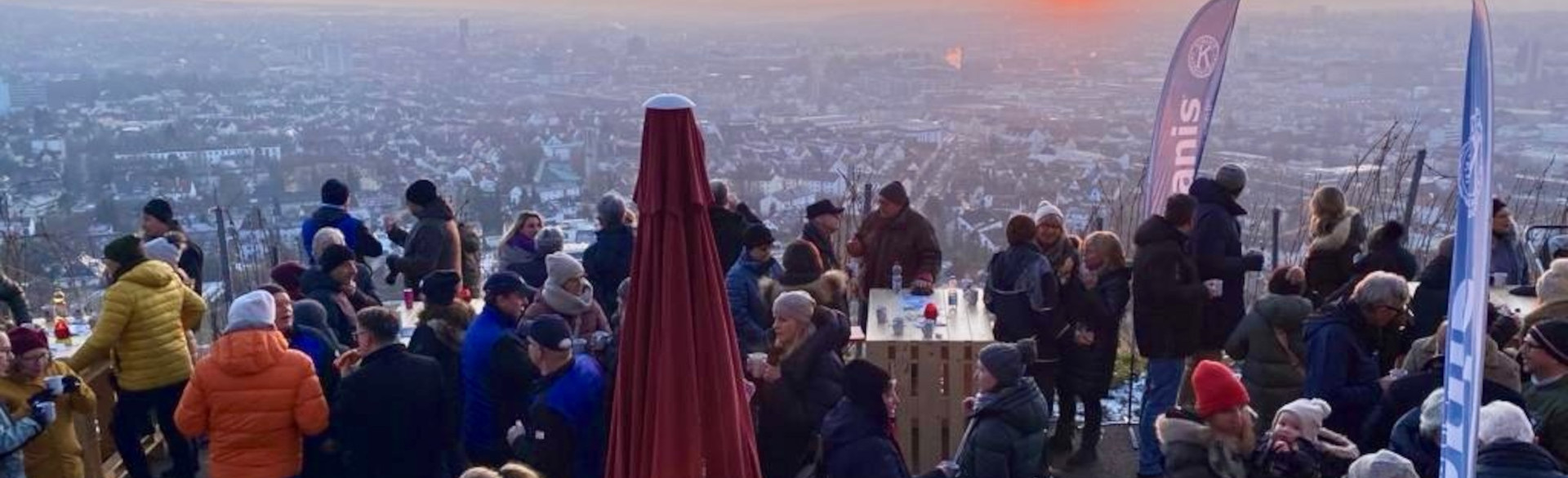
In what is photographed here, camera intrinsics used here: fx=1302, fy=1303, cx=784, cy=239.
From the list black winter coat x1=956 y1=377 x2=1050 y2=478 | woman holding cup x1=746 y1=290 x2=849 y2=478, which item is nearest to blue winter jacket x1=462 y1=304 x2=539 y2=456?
woman holding cup x1=746 y1=290 x2=849 y2=478

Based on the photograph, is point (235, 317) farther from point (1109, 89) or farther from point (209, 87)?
point (209, 87)

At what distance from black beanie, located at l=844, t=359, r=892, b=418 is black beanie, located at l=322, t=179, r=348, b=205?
4.77 metres

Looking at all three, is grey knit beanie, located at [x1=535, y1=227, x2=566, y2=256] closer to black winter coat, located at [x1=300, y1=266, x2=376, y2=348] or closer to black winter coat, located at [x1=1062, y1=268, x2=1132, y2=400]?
black winter coat, located at [x1=300, y1=266, x2=376, y2=348]

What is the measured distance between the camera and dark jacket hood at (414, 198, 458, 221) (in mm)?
7912

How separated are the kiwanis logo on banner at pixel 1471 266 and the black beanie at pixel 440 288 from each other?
4.10m

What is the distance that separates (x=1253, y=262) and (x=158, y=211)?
20.9 ft

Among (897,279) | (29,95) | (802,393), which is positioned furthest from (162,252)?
(29,95)

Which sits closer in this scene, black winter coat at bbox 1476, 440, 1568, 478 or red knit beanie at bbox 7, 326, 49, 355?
black winter coat at bbox 1476, 440, 1568, 478

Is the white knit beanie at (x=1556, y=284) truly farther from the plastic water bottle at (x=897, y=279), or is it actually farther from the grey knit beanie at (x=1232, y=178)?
the plastic water bottle at (x=897, y=279)

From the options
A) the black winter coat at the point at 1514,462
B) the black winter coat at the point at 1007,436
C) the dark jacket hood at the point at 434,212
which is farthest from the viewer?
the dark jacket hood at the point at 434,212

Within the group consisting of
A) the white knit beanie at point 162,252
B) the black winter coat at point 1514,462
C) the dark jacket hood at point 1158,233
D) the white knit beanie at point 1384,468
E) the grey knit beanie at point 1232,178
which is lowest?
the black winter coat at point 1514,462

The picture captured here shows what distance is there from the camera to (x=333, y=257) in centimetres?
673

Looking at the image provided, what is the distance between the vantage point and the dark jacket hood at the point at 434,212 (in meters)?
7.91

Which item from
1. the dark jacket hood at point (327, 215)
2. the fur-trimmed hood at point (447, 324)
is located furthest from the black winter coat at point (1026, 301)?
the dark jacket hood at point (327, 215)
